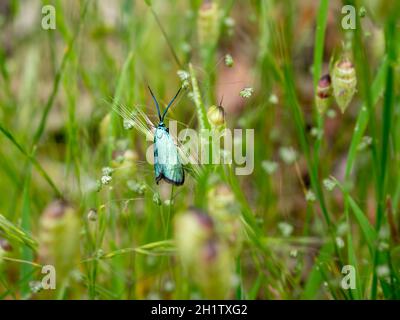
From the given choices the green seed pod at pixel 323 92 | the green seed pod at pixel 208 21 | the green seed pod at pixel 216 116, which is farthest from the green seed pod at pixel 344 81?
the green seed pod at pixel 208 21

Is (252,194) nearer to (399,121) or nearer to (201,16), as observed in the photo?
(399,121)

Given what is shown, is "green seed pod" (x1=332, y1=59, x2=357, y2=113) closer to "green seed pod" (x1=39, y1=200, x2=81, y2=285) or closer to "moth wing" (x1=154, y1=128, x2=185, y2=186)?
"moth wing" (x1=154, y1=128, x2=185, y2=186)

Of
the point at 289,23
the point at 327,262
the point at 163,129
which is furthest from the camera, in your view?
the point at 289,23

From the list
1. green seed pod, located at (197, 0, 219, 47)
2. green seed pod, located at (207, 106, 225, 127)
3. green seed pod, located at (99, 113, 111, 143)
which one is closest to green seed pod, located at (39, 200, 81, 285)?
green seed pod, located at (207, 106, 225, 127)

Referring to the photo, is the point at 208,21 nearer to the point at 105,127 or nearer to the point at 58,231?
the point at 105,127
